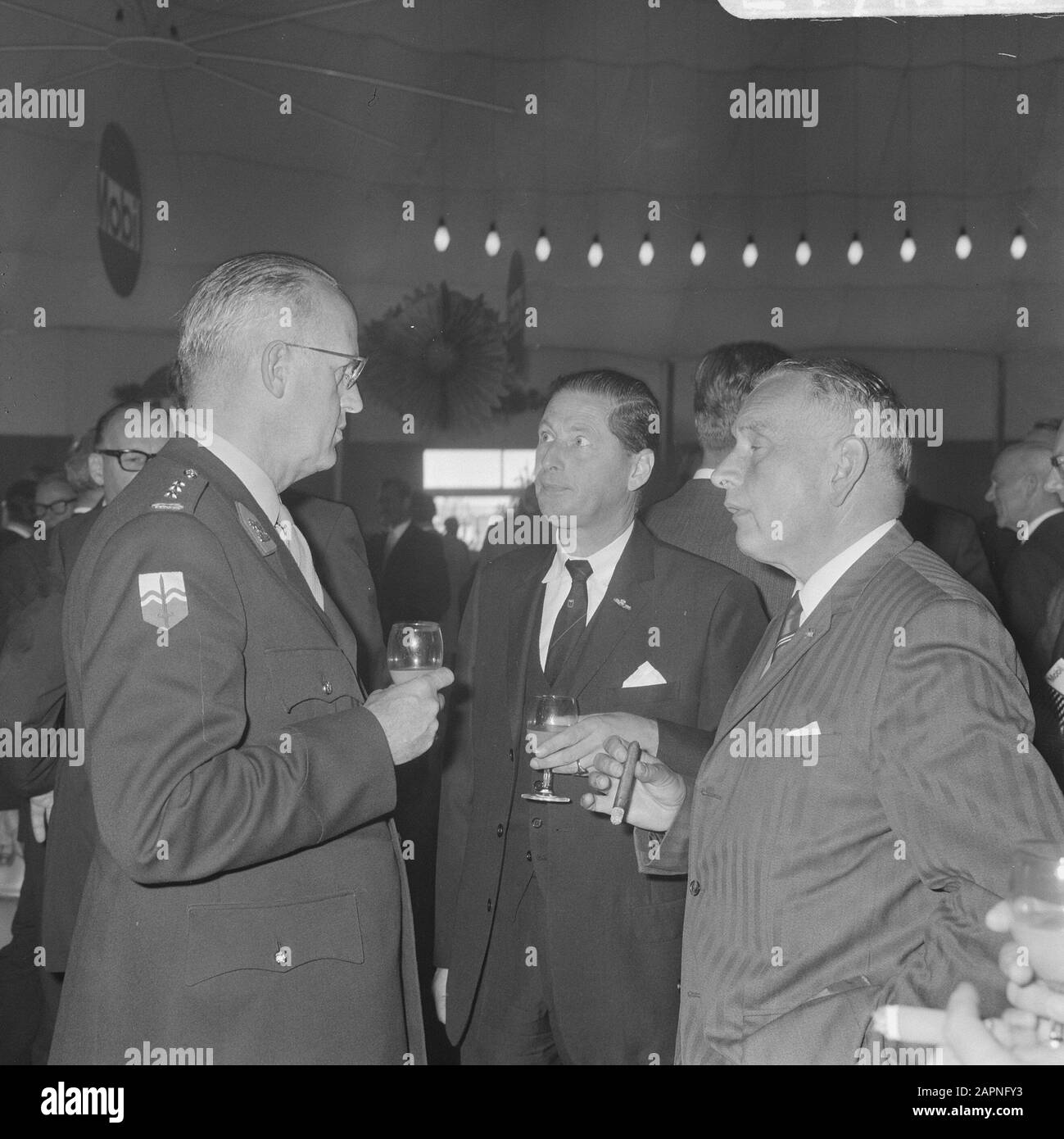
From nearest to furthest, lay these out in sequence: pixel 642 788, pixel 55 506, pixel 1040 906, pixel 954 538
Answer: pixel 1040 906 → pixel 642 788 → pixel 954 538 → pixel 55 506

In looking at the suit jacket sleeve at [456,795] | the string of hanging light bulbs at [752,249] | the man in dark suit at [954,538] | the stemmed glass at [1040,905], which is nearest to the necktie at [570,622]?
the suit jacket sleeve at [456,795]

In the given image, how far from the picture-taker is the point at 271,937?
1569mm

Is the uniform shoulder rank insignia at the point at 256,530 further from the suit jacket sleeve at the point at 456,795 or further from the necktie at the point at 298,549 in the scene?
the suit jacket sleeve at the point at 456,795

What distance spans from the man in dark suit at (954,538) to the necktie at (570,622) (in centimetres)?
195

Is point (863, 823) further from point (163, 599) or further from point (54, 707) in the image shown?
point (54, 707)

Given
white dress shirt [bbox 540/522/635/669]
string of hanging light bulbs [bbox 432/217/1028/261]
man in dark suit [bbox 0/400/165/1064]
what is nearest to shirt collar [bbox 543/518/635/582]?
white dress shirt [bbox 540/522/635/669]

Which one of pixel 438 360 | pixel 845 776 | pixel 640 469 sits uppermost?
pixel 438 360

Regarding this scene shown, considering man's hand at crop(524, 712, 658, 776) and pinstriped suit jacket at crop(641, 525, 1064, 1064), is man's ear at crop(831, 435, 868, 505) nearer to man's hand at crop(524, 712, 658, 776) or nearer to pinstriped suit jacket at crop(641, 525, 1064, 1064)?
pinstriped suit jacket at crop(641, 525, 1064, 1064)

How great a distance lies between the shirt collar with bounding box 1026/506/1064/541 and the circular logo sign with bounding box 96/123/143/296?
142 inches

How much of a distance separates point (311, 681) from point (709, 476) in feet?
4.47

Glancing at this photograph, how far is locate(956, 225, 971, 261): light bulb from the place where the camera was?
5199 mm
